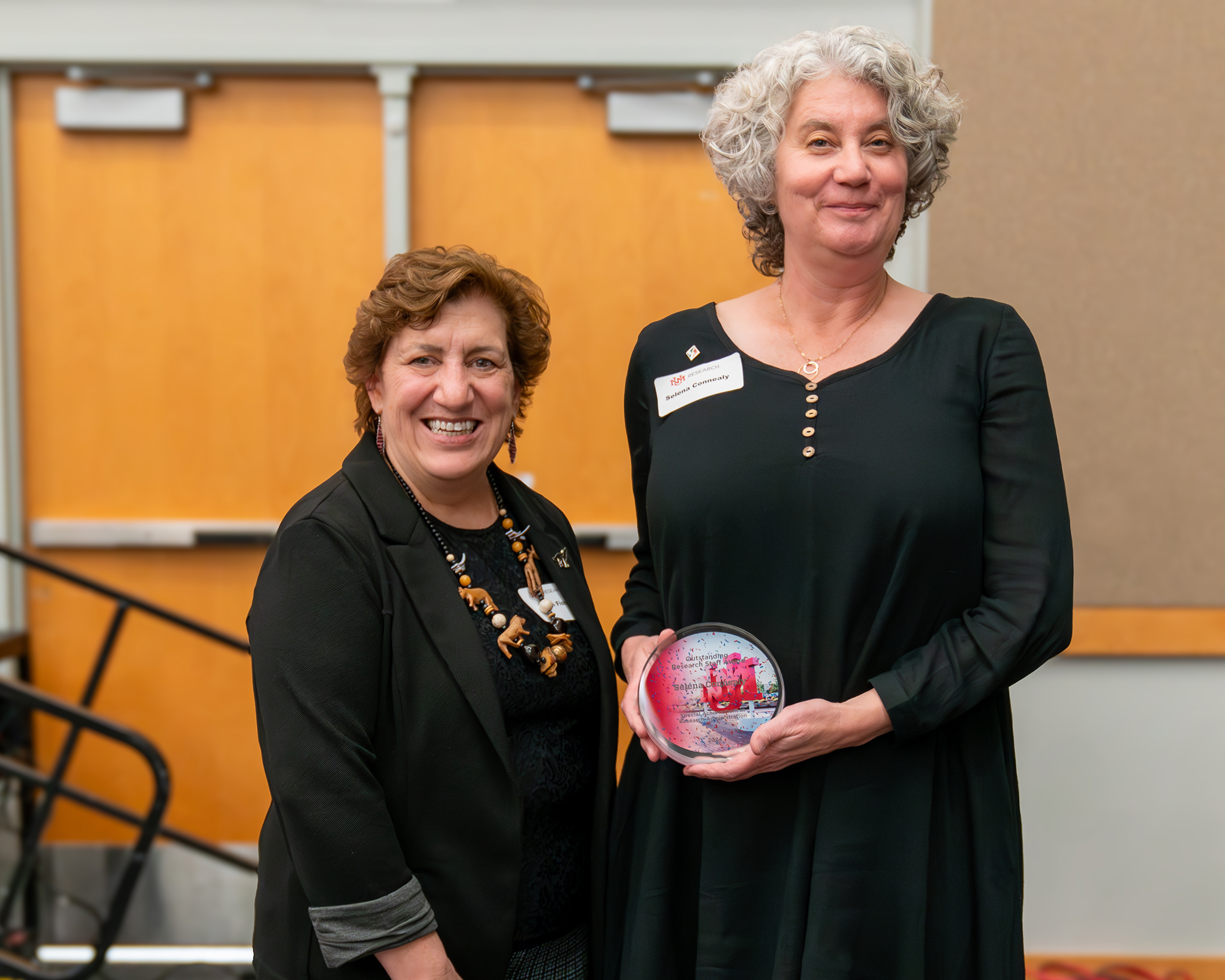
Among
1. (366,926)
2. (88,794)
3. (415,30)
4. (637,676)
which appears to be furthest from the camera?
(415,30)

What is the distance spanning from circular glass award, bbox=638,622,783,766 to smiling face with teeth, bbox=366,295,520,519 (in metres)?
0.40

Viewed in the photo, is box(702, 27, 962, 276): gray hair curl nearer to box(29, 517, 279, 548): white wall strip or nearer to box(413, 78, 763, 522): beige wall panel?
box(413, 78, 763, 522): beige wall panel

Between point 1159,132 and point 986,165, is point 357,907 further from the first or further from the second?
point 1159,132

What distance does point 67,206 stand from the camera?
343 cm

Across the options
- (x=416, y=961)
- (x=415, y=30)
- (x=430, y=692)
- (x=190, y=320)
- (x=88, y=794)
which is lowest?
(x=88, y=794)

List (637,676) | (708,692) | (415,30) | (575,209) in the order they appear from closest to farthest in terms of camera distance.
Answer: (708,692) < (637,676) < (415,30) < (575,209)

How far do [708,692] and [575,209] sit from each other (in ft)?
7.33

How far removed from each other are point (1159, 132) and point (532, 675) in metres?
2.53

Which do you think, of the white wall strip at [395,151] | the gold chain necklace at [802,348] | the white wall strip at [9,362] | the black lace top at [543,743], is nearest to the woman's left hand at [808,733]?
the black lace top at [543,743]

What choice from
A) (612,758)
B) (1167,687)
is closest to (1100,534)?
(1167,687)

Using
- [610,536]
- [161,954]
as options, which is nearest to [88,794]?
[161,954]

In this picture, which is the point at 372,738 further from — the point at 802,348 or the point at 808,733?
the point at 802,348

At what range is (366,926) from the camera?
1368 millimetres

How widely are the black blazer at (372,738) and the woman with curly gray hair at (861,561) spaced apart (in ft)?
0.86
